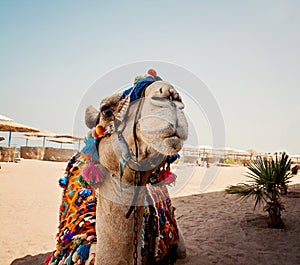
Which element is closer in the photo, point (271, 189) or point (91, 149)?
point (91, 149)

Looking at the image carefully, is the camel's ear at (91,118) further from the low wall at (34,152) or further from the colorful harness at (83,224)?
the low wall at (34,152)

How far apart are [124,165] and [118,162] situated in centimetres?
5

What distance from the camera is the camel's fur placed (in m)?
1.39

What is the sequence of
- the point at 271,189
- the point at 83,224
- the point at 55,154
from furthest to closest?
1. the point at 55,154
2. the point at 271,189
3. the point at 83,224

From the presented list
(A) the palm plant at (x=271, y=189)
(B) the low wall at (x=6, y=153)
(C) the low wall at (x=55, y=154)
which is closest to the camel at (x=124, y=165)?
(A) the palm plant at (x=271, y=189)

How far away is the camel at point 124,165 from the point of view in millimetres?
1490

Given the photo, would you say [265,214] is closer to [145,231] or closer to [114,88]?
[145,231]

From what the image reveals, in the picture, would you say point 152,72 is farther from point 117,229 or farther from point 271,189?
point 271,189

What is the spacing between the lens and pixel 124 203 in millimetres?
1602

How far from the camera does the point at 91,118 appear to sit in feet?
5.78

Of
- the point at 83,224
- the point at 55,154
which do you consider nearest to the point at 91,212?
the point at 83,224

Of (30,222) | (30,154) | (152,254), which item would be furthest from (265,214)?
(30,154)

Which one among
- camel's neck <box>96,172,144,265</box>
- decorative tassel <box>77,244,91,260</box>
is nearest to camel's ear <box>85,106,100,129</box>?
camel's neck <box>96,172,144,265</box>

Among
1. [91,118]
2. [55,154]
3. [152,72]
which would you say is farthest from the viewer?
[55,154]
